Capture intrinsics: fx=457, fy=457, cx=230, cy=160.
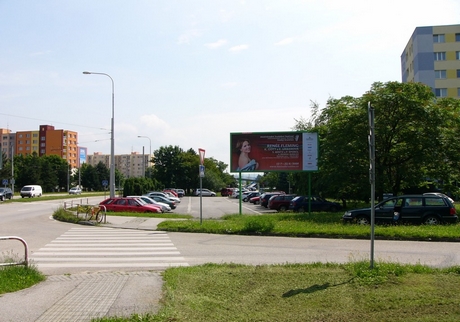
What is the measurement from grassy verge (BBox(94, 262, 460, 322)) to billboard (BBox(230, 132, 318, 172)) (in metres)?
19.7

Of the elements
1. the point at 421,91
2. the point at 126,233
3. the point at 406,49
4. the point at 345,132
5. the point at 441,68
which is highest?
the point at 406,49

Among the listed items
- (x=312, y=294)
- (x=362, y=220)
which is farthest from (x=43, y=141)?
(x=312, y=294)

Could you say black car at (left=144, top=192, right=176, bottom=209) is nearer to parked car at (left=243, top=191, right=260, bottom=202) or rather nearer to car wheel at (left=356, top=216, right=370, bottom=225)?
parked car at (left=243, top=191, right=260, bottom=202)

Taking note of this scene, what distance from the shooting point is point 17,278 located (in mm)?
8344

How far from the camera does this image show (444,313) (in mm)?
5664

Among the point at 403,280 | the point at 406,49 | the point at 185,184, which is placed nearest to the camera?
the point at 403,280

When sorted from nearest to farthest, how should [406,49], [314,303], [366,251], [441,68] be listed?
1. [314,303]
2. [366,251]
3. [441,68]
4. [406,49]

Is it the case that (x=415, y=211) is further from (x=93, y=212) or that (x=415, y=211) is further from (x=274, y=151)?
(x=93, y=212)

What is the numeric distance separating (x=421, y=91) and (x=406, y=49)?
Result: 4974 centimetres

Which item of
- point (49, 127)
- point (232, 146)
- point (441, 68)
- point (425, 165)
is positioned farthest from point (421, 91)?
point (49, 127)

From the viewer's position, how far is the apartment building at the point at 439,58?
62.9 m

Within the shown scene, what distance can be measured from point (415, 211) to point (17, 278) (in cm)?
1688

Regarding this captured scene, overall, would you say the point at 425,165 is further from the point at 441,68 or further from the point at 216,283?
the point at 441,68

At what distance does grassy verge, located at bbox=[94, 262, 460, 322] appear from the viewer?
5.80 meters
